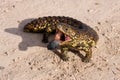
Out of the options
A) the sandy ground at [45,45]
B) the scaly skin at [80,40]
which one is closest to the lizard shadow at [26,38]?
the sandy ground at [45,45]

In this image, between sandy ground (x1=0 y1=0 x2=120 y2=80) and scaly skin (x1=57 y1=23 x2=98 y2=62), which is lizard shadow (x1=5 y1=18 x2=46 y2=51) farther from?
scaly skin (x1=57 y1=23 x2=98 y2=62)

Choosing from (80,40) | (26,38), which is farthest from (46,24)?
(80,40)

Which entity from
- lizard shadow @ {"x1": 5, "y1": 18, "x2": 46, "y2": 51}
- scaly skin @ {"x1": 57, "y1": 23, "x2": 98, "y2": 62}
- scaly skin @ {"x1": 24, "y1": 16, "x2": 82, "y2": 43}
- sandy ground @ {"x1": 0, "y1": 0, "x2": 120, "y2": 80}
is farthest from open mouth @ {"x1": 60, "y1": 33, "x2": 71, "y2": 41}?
scaly skin @ {"x1": 24, "y1": 16, "x2": 82, "y2": 43}

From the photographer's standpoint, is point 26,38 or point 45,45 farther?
point 26,38

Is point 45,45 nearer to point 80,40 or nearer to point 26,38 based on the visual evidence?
point 26,38

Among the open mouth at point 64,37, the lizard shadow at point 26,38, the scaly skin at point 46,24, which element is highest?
the open mouth at point 64,37

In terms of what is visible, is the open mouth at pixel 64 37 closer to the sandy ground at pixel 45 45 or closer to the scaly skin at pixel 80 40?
the scaly skin at pixel 80 40
